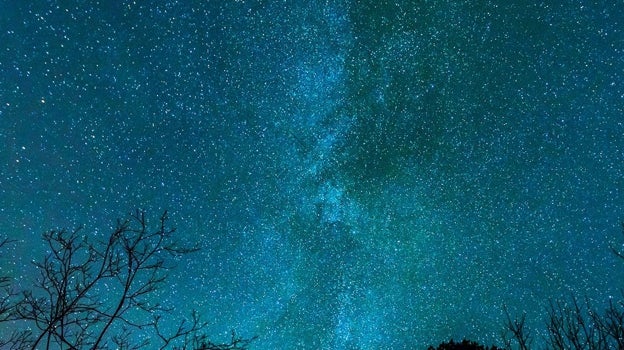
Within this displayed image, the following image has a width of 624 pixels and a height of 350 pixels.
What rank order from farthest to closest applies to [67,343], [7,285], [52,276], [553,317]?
1. [553,317]
2. [7,285]
3. [52,276]
4. [67,343]

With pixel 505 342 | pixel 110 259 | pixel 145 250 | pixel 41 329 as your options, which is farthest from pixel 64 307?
pixel 505 342

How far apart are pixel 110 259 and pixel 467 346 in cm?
662

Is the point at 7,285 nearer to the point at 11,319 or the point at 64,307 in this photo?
the point at 11,319

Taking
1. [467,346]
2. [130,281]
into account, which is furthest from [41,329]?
[467,346]

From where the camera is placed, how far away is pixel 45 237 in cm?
431

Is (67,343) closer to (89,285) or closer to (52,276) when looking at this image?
(89,285)

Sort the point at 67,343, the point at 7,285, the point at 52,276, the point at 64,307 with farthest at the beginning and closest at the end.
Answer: the point at 7,285
the point at 52,276
the point at 64,307
the point at 67,343

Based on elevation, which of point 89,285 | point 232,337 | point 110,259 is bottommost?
point 232,337

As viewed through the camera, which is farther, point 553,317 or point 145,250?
point 553,317

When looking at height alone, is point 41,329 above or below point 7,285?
below

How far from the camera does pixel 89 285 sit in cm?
429

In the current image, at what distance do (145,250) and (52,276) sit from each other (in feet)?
3.53

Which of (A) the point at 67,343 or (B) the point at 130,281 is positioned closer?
(A) the point at 67,343

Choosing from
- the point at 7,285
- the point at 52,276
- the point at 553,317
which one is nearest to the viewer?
the point at 52,276
